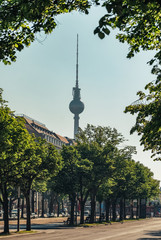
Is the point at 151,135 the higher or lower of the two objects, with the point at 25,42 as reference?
Answer: lower

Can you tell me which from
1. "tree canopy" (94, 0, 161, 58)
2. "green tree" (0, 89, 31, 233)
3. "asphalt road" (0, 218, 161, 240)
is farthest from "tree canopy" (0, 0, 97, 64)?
"asphalt road" (0, 218, 161, 240)

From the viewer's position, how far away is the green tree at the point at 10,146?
36.8 meters

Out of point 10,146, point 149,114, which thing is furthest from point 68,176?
point 149,114

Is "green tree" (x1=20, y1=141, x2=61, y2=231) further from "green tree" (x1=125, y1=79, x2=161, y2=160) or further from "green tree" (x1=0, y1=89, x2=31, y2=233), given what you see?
"green tree" (x1=125, y1=79, x2=161, y2=160)

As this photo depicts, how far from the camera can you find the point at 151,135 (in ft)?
65.4

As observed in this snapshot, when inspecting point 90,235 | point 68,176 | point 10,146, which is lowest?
point 90,235

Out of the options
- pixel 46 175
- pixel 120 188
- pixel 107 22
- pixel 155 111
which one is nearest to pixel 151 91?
pixel 155 111

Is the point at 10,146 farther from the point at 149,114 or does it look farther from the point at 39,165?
the point at 149,114

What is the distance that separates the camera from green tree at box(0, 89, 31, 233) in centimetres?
3681

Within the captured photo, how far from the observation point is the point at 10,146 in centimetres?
3784

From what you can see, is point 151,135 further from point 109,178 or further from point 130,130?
point 109,178

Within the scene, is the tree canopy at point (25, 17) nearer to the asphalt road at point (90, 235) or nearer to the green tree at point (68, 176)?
the asphalt road at point (90, 235)

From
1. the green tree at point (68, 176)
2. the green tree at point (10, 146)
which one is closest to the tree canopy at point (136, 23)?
the green tree at point (10, 146)

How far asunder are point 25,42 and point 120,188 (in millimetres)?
67924
